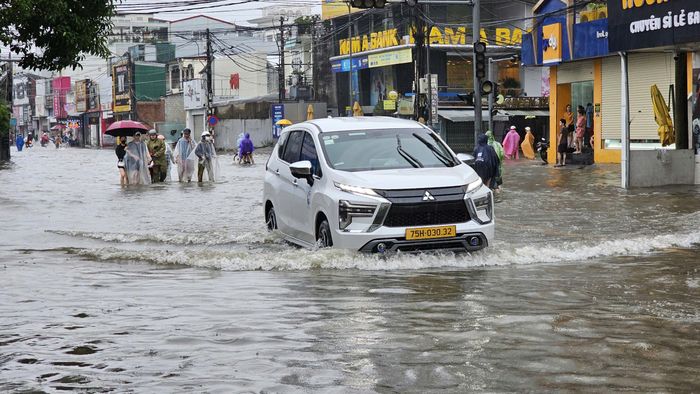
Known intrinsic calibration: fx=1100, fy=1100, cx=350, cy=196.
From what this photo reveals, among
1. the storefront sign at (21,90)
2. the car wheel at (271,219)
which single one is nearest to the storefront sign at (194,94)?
the storefront sign at (21,90)

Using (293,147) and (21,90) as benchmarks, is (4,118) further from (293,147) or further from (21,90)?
(21,90)

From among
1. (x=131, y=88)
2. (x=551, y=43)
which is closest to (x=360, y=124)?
(x=551, y=43)

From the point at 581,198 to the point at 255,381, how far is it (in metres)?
17.5

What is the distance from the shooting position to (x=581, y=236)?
15375 millimetres

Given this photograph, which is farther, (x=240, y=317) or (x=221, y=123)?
(x=221, y=123)

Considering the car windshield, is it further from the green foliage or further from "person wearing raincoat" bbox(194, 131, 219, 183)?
the green foliage

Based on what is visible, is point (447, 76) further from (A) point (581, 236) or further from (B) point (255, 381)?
(B) point (255, 381)

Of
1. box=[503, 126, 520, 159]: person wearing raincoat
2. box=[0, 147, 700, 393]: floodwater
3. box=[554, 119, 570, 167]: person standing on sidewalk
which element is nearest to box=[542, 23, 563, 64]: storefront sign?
box=[554, 119, 570, 167]: person standing on sidewalk

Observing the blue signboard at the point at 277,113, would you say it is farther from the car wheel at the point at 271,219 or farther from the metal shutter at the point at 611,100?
the car wheel at the point at 271,219

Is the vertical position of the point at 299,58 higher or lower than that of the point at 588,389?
higher

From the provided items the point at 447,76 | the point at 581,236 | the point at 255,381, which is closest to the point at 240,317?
the point at 255,381

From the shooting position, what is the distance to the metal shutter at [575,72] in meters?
37.9

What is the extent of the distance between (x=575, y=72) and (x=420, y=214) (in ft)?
93.8

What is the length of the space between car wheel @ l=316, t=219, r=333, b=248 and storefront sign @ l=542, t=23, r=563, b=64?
27347mm
